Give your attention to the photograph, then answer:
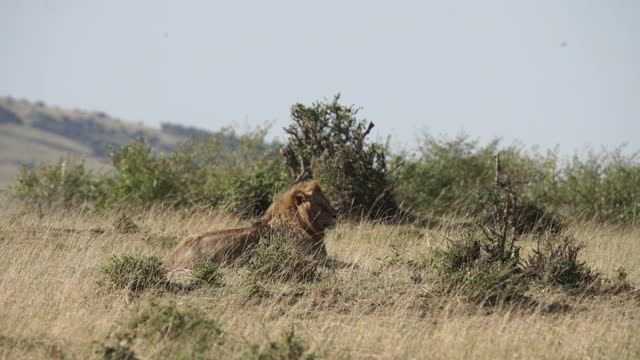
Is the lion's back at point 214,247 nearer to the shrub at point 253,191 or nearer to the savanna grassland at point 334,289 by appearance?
the savanna grassland at point 334,289

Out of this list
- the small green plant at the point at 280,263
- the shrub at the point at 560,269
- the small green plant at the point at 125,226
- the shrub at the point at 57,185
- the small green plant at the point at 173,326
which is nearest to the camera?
the small green plant at the point at 173,326

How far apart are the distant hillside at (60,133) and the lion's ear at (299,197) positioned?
106632mm

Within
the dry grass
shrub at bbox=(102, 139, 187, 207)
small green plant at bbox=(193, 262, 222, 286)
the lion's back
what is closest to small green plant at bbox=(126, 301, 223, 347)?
the dry grass

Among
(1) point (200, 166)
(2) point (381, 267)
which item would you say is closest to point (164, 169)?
(1) point (200, 166)

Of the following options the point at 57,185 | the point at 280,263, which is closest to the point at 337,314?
the point at 280,263

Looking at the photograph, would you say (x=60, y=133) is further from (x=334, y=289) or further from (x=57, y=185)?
(x=334, y=289)

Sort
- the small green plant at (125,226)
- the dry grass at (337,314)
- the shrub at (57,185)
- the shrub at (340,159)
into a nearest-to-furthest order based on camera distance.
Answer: the dry grass at (337,314)
the small green plant at (125,226)
the shrub at (340,159)
the shrub at (57,185)

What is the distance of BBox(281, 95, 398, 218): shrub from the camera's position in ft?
52.1

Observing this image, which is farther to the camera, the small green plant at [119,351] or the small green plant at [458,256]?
the small green plant at [458,256]

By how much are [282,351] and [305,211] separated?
4402mm

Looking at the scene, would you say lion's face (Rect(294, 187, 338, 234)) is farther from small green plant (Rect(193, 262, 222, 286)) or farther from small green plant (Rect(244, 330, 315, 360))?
small green plant (Rect(244, 330, 315, 360))

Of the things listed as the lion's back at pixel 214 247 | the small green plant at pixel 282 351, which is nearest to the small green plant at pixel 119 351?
the small green plant at pixel 282 351

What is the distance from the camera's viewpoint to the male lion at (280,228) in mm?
10148

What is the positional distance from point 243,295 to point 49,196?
13.8 meters
